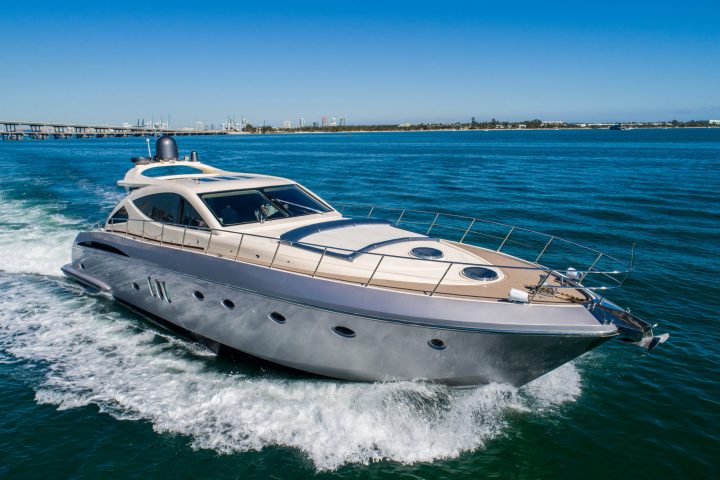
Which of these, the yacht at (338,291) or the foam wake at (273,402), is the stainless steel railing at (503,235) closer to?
the yacht at (338,291)

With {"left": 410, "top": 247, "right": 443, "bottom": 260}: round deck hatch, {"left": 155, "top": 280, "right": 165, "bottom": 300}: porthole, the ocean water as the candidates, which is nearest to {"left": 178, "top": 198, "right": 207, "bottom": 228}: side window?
{"left": 155, "top": 280, "right": 165, "bottom": 300}: porthole

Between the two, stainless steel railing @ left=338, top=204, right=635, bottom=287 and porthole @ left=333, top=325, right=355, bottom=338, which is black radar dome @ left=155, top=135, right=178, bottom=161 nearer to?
stainless steel railing @ left=338, top=204, right=635, bottom=287

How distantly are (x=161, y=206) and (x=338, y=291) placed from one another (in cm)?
481

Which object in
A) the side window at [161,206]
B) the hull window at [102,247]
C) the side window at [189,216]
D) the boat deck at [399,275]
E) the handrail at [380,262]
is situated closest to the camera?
the handrail at [380,262]

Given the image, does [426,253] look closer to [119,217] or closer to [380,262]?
[380,262]

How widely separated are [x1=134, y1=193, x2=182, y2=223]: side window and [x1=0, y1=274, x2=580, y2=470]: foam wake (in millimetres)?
2371

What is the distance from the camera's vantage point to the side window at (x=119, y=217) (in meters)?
10.1

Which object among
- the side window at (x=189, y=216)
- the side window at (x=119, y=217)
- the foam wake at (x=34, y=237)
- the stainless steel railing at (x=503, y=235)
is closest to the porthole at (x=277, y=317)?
the side window at (x=189, y=216)

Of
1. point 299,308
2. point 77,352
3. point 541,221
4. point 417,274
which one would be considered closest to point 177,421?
point 299,308

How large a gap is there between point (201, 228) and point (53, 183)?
2276 cm

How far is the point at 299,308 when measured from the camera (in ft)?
21.9

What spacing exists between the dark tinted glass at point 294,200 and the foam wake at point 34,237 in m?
7.22

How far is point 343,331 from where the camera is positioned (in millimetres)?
6570

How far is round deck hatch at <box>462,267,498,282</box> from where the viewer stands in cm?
687
